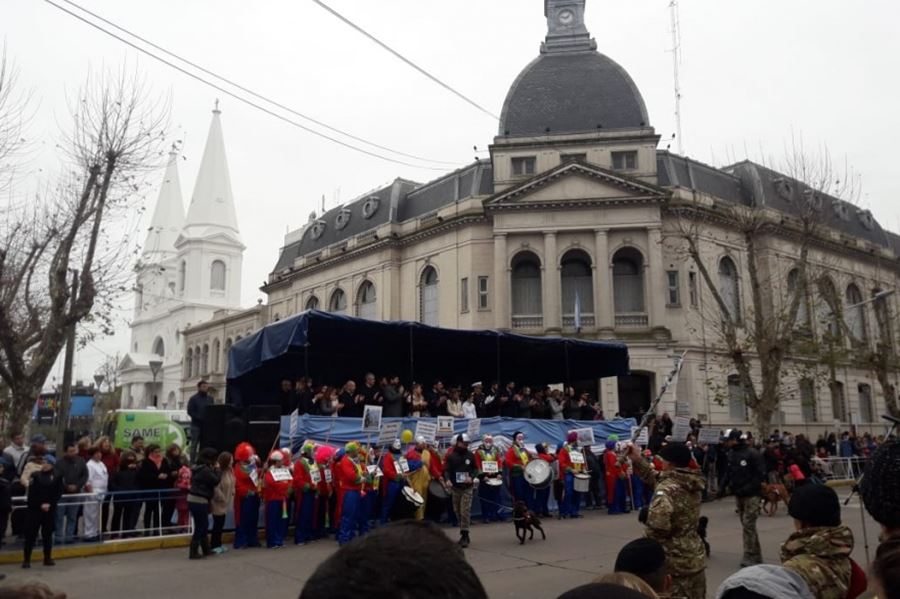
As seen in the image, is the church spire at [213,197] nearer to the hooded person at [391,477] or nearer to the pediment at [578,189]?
the pediment at [578,189]

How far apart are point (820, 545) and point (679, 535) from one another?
64.4 inches

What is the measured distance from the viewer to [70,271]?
883 inches

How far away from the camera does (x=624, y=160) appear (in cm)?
3966

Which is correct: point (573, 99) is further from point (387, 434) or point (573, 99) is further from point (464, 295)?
point (387, 434)

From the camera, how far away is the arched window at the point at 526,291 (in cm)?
3894

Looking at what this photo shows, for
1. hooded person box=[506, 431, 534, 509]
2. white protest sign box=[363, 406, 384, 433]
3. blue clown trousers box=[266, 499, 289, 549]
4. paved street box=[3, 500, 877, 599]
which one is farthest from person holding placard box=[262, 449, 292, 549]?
hooded person box=[506, 431, 534, 509]

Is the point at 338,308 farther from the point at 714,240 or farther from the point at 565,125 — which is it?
the point at 714,240

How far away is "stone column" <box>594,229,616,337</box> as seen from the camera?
37.6 metres

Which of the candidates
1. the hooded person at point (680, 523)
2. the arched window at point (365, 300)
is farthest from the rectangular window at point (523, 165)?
the hooded person at point (680, 523)

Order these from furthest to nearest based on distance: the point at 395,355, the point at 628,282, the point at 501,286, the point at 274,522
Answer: the point at 628,282 < the point at 501,286 < the point at 395,355 < the point at 274,522

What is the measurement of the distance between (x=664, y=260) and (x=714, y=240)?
13.4ft

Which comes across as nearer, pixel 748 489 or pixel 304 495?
pixel 748 489

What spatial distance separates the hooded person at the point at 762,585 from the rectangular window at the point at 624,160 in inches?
1493

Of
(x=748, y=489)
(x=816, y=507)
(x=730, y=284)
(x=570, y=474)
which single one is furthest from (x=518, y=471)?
(x=730, y=284)
